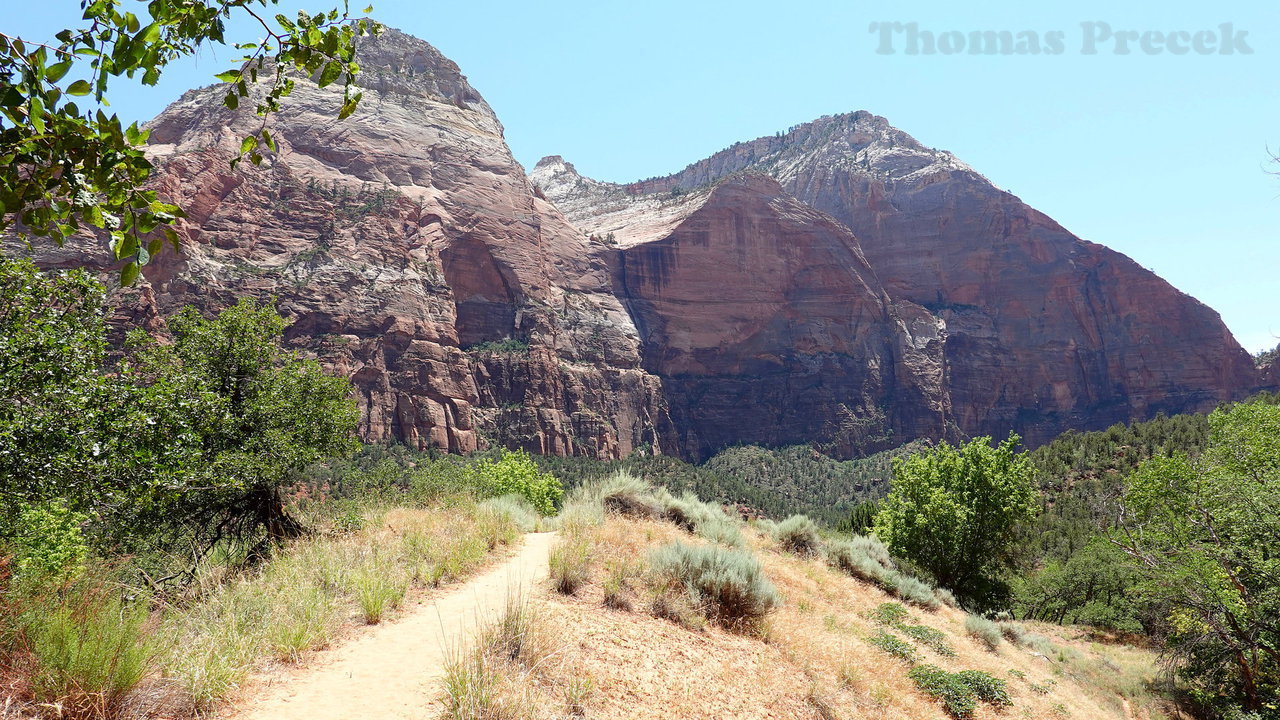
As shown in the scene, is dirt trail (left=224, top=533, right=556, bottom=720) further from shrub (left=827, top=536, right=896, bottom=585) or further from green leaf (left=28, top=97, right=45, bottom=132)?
shrub (left=827, top=536, right=896, bottom=585)

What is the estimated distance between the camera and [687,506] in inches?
580

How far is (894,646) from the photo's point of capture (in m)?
9.66

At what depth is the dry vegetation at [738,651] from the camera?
17.4ft

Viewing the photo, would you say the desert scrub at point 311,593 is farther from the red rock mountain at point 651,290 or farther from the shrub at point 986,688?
the red rock mountain at point 651,290

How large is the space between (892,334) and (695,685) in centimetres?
12349

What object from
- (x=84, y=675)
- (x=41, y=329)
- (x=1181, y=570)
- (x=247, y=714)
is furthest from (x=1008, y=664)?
(x=41, y=329)

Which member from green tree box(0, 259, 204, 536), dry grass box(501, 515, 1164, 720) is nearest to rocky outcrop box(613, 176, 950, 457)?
dry grass box(501, 515, 1164, 720)

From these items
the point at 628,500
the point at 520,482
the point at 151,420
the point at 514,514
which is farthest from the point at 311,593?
the point at 520,482

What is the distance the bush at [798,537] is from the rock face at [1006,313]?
9190cm

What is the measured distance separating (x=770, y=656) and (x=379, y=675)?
4.39 m

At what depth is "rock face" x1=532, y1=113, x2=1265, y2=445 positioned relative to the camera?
113m

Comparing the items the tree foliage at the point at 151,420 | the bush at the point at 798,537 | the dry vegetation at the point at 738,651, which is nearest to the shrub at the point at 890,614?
the dry vegetation at the point at 738,651

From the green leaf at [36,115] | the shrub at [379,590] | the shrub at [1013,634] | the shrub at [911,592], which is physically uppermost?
the green leaf at [36,115]

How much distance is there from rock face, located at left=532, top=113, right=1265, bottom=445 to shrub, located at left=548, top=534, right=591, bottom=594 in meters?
99.0
